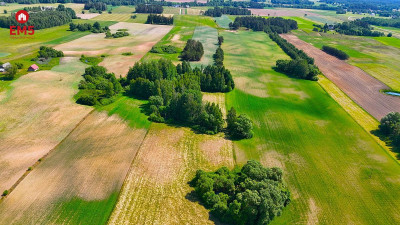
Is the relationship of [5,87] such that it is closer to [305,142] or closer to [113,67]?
[113,67]

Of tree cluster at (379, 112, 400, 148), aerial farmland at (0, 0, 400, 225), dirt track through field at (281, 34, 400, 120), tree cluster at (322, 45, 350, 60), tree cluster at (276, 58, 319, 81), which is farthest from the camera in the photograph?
tree cluster at (322, 45, 350, 60)

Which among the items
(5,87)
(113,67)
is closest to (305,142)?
(113,67)

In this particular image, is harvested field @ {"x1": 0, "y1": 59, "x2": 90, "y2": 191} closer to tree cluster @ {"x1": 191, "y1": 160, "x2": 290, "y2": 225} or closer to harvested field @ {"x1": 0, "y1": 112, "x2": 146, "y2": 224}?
harvested field @ {"x1": 0, "y1": 112, "x2": 146, "y2": 224}

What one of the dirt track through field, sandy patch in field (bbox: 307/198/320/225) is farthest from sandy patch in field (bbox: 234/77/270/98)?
sandy patch in field (bbox: 307/198/320/225)

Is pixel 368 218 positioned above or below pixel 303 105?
below

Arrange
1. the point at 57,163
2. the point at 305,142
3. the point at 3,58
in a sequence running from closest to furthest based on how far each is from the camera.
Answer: the point at 57,163
the point at 305,142
the point at 3,58

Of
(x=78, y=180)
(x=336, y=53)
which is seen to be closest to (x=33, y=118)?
(x=78, y=180)
